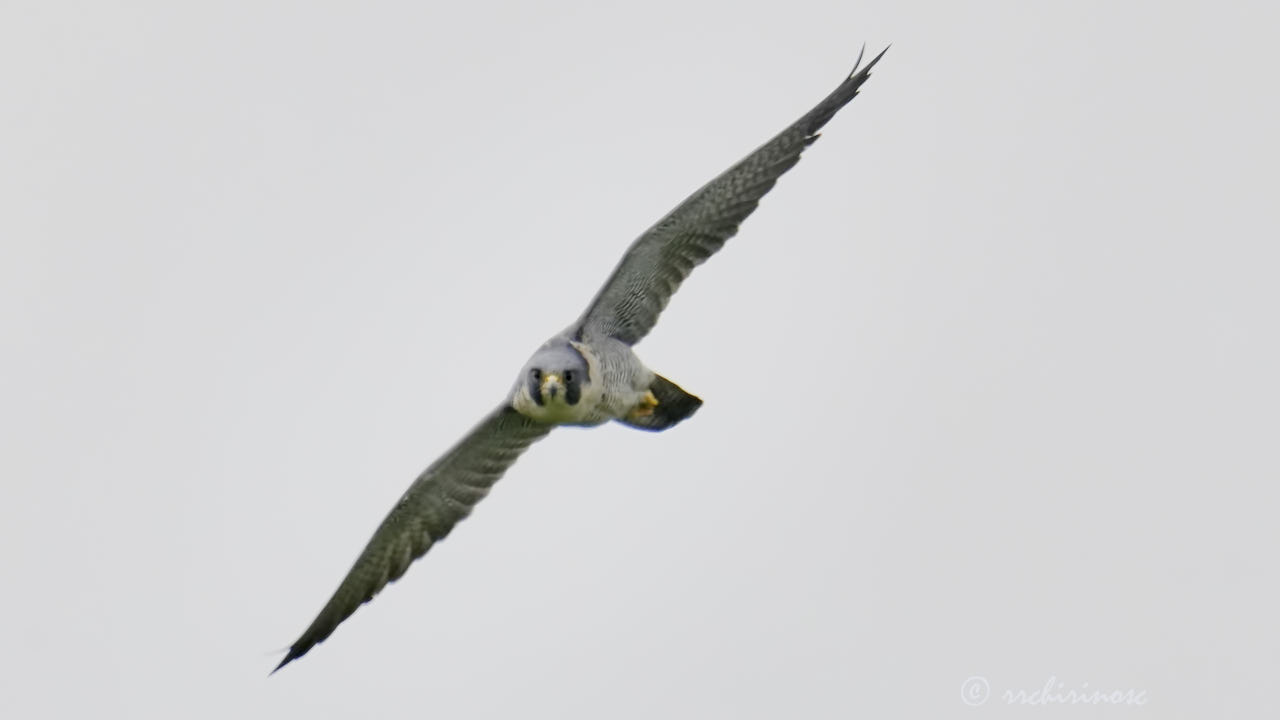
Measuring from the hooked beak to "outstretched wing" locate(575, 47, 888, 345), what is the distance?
121 cm

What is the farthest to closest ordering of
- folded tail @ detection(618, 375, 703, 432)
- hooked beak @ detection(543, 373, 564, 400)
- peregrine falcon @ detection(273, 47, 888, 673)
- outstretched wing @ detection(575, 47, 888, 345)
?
folded tail @ detection(618, 375, 703, 432)
outstretched wing @ detection(575, 47, 888, 345)
peregrine falcon @ detection(273, 47, 888, 673)
hooked beak @ detection(543, 373, 564, 400)

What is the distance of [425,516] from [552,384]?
2.43 meters

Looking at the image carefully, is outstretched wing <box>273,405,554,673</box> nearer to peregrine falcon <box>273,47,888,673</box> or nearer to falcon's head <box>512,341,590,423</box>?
peregrine falcon <box>273,47,888,673</box>

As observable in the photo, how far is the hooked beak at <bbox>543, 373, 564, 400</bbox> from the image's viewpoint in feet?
48.3

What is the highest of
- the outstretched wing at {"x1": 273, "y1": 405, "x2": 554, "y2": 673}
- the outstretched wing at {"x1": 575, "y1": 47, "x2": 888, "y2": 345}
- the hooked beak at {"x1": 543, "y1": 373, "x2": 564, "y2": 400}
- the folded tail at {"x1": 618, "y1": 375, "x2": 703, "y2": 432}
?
the outstretched wing at {"x1": 575, "y1": 47, "x2": 888, "y2": 345}

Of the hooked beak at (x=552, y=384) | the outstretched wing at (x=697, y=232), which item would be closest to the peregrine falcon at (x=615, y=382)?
the outstretched wing at (x=697, y=232)

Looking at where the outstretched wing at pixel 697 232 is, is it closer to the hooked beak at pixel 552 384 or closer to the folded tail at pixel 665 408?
the folded tail at pixel 665 408

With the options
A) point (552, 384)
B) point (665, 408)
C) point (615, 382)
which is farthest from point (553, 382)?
point (665, 408)

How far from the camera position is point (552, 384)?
48.3 feet

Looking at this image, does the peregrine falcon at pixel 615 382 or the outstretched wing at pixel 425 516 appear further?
the outstretched wing at pixel 425 516

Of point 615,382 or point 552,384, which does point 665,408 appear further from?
point 552,384

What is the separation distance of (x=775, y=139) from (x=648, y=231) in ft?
5.14

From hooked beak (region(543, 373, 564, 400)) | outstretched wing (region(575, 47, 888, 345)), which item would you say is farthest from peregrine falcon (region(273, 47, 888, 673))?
hooked beak (region(543, 373, 564, 400))

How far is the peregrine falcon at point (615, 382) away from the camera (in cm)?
1570
